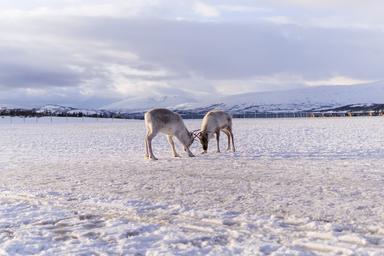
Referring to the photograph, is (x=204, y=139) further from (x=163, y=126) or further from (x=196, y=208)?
(x=196, y=208)

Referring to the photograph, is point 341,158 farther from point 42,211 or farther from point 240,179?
point 42,211

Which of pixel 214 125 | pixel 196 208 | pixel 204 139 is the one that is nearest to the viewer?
pixel 196 208

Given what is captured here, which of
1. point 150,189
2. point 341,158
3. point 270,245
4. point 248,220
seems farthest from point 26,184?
point 341,158

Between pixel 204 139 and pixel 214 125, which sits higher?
pixel 214 125

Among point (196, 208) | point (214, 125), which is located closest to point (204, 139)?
point (214, 125)

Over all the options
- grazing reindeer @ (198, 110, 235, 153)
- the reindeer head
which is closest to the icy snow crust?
the reindeer head

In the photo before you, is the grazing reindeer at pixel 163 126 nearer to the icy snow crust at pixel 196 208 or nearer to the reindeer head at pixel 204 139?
the reindeer head at pixel 204 139

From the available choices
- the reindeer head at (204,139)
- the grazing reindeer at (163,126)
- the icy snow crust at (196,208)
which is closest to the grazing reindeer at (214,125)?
the reindeer head at (204,139)

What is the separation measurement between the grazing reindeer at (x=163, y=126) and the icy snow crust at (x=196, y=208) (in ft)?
7.34

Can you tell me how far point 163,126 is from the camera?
1833cm

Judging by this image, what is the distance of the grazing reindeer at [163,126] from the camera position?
1785 centimetres

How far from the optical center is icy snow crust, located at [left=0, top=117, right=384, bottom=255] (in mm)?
6531

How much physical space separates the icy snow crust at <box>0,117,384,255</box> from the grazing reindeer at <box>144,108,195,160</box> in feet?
7.34

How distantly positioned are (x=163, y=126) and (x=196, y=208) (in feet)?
32.2
